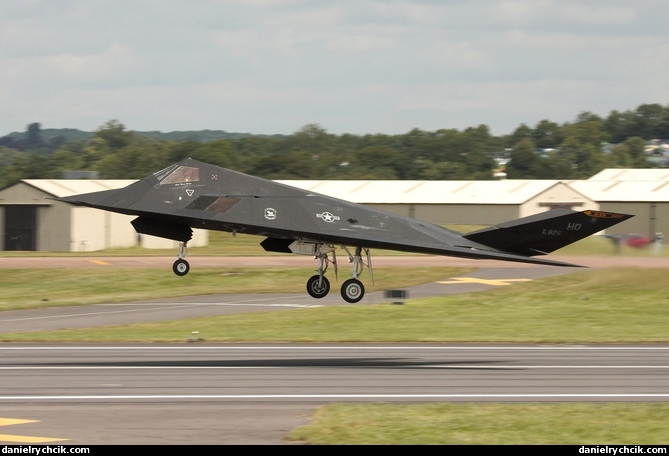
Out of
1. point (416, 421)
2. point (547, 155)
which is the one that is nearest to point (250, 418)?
point (416, 421)

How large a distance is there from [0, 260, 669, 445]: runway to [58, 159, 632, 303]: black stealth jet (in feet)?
9.79

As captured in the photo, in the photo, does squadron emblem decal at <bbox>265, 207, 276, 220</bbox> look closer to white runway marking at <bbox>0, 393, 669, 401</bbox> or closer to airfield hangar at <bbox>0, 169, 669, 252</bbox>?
white runway marking at <bbox>0, 393, 669, 401</bbox>

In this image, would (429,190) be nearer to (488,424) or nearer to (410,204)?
(410,204)

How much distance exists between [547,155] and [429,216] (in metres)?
109

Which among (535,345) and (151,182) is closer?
(151,182)

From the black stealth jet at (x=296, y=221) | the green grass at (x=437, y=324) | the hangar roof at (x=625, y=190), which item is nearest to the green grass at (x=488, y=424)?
the green grass at (x=437, y=324)

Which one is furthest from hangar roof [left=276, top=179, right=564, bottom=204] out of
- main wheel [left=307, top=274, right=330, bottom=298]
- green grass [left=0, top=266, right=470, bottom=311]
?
main wheel [left=307, top=274, right=330, bottom=298]

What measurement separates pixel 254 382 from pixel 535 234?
9085 millimetres

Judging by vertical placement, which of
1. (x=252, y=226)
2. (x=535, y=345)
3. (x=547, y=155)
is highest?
(x=547, y=155)

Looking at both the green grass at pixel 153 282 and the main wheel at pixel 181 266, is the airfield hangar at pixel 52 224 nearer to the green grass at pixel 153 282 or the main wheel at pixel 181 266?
the green grass at pixel 153 282

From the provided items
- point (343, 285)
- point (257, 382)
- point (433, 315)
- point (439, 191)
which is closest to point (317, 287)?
point (343, 285)

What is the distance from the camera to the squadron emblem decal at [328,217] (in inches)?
1018

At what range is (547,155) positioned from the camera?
18975 cm
